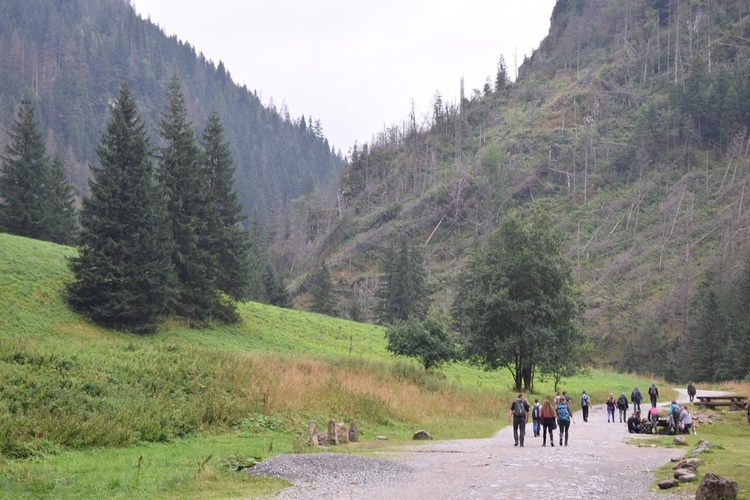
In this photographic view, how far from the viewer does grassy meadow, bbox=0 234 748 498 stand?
14.0 m

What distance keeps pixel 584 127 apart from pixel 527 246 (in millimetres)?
105108

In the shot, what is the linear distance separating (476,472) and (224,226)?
42.3 meters

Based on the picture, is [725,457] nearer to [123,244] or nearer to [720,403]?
[720,403]

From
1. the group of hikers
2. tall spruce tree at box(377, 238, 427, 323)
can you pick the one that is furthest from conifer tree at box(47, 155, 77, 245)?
the group of hikers

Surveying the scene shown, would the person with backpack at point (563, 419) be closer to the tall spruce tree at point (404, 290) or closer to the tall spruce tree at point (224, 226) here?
the tall spruce tree at point (224, 226)

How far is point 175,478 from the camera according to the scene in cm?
1370

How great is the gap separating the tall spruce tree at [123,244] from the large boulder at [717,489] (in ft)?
127

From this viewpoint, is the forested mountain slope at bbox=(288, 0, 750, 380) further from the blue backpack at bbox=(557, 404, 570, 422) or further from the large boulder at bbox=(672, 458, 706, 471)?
the large boulder at bbox=(672, 458, 706, 471)

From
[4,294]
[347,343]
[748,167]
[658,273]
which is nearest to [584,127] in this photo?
[748,167]

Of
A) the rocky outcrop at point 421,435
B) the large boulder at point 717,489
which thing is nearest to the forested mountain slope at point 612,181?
the rocky outcrop at point 421,435

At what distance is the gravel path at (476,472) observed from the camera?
12.8m

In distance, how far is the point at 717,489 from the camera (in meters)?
10.6

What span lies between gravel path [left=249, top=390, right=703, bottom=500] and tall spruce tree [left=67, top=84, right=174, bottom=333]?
28989mm

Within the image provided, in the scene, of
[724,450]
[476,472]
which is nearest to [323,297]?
[724,450]
